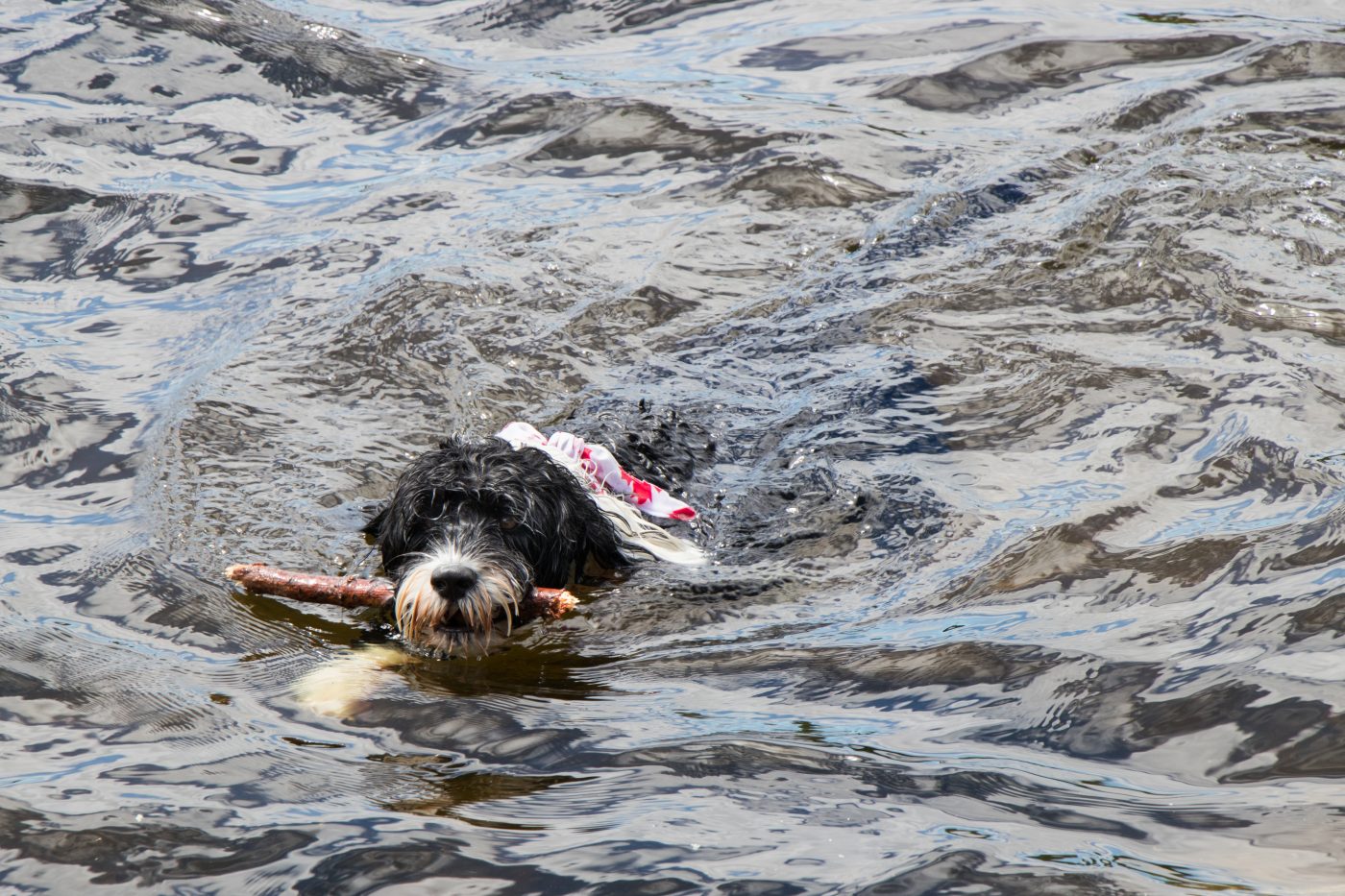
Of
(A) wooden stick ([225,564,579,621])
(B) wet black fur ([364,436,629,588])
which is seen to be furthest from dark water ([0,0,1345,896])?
(B) wet black fur ([364,436,629,588])

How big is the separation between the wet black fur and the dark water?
0.95 feet

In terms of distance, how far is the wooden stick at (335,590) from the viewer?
5438 mm

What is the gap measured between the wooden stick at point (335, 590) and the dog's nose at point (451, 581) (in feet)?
1.19

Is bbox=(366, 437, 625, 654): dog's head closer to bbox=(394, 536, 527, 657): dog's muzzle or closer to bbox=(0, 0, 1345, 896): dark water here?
bbox=(394, 536, 527, 657): dog's muzzle

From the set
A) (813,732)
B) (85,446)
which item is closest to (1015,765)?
(813,732)

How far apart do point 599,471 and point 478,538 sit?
0.98 meters

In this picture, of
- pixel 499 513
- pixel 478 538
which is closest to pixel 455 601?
pixel 478 538

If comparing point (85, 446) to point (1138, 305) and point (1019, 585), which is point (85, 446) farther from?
point (1138, 305)

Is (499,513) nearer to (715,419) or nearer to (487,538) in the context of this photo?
(487,538)

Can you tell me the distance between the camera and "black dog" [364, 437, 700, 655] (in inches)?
203

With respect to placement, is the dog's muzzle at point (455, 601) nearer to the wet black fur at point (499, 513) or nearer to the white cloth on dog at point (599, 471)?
the wet black fur at point (499, 513)

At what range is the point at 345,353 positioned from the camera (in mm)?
8156

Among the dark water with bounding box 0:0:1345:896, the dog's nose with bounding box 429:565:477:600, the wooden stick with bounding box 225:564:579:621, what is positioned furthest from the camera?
the wooden stick with bounding box 225:564:579:621

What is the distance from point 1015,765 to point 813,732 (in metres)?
0.64
